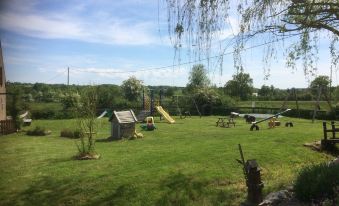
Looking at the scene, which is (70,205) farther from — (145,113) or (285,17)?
(145,113)

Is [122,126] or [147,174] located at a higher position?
[122,126]

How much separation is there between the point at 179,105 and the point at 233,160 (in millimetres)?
32997

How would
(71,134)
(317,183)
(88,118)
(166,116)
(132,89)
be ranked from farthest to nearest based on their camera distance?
(132,89), (166,116), (71,134), (88,118), (317,183)

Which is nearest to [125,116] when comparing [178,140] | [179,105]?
[178,140]

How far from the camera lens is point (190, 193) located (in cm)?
973

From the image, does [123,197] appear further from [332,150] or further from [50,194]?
[332,150]

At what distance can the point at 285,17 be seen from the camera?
922 centimetres

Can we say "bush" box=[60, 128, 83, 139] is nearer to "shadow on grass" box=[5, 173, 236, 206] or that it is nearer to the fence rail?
the fence rail

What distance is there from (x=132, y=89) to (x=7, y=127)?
28.3 metres

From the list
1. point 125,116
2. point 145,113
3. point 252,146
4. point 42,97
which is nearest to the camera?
point 252,146

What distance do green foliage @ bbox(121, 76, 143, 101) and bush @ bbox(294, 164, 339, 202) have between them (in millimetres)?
46841

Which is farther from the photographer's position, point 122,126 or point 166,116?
point 166,116

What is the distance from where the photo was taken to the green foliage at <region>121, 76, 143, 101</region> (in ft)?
175

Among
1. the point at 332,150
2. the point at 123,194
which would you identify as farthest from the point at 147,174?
the point at 332,150
